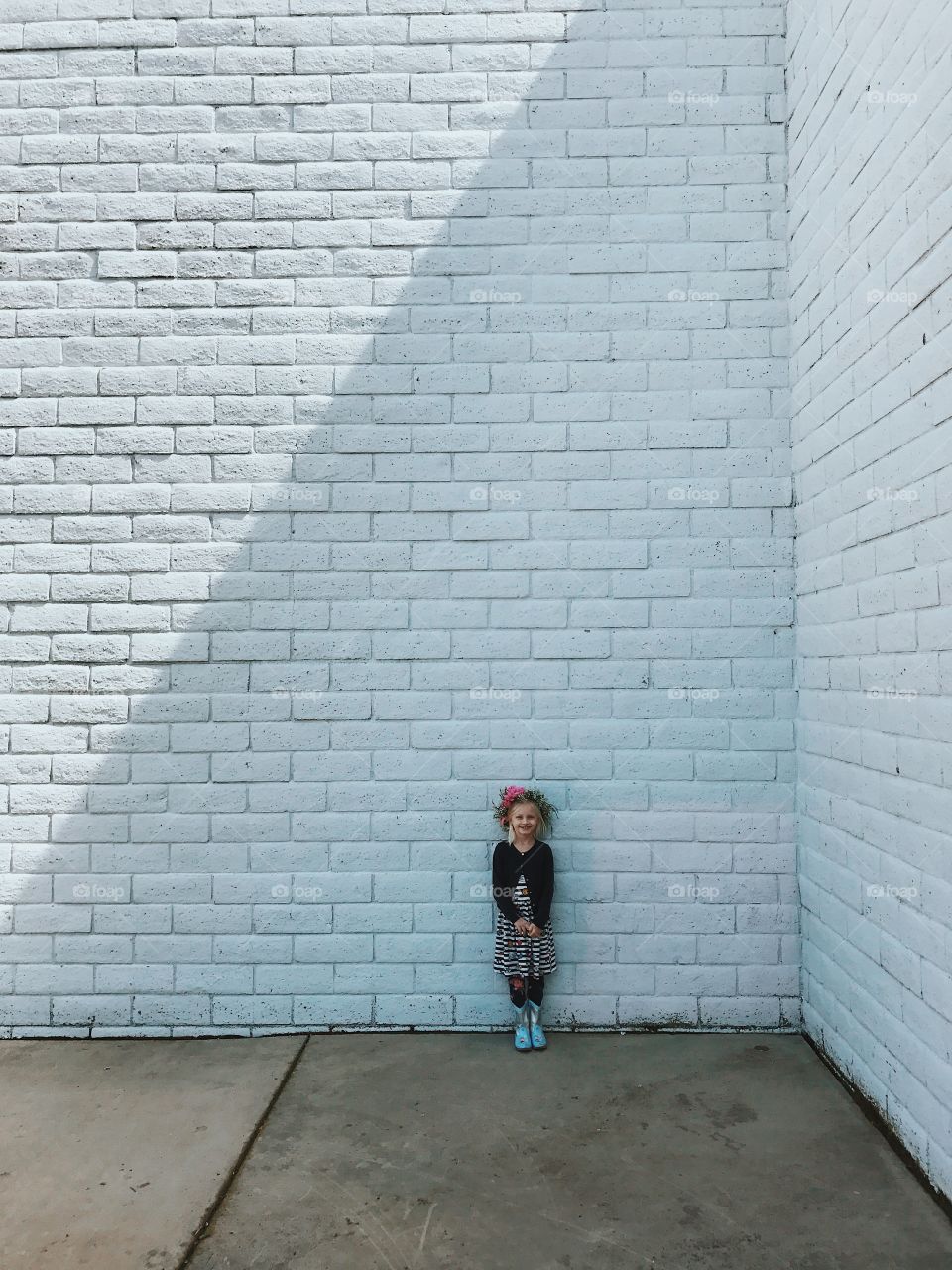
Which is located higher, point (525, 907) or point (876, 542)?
point (876, 542)

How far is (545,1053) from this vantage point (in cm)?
397

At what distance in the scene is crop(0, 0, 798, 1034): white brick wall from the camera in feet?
13.9

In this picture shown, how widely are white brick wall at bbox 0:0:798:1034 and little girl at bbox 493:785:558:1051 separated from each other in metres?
0.18

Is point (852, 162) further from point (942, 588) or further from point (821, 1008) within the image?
point (821, 1008)

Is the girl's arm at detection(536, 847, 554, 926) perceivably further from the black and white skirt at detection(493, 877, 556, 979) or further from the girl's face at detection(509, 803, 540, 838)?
the girl's face at detection(509, 803, 540, 838)

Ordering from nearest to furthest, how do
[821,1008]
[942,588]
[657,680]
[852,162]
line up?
1. [942,588]
2. [852,162]
3. [821,1008]
4. [657,680]

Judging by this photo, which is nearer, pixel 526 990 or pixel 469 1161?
pixel 469 1161

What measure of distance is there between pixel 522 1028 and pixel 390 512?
252 centimetres

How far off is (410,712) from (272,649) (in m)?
0.75

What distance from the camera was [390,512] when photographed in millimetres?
4320

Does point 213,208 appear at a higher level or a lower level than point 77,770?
higher

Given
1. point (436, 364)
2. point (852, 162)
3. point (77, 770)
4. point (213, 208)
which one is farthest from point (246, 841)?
point (852, 162)

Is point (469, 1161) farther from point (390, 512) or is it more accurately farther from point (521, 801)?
point (390, 512)

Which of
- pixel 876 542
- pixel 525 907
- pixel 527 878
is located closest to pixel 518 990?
pixel 525 907
